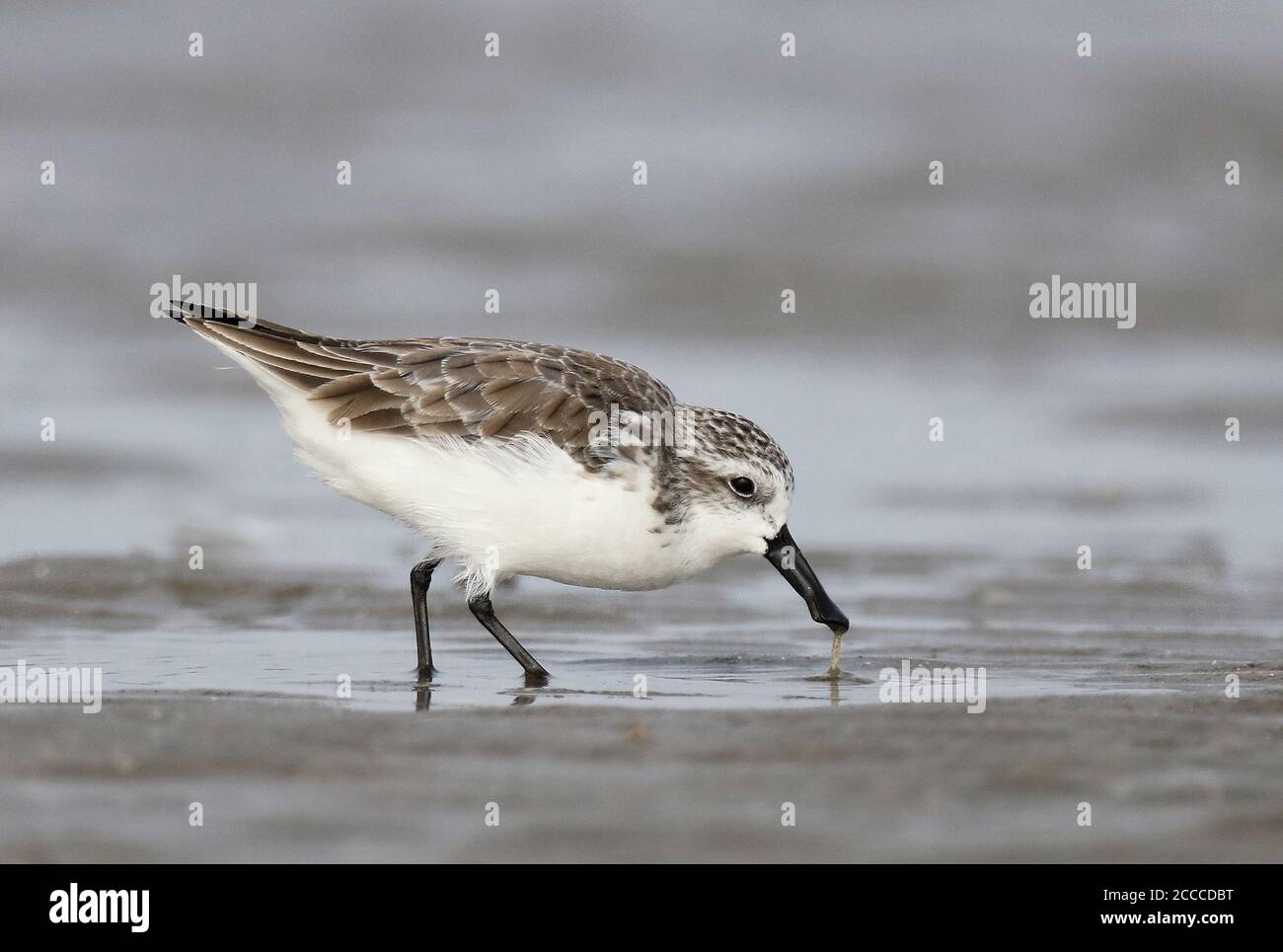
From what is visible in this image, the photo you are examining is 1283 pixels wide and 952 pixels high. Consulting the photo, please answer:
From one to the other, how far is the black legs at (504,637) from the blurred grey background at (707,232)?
9.01 ft

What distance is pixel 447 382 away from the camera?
7988 mm

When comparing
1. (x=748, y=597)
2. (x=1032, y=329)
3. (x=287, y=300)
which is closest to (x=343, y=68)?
(x=287, y=300)

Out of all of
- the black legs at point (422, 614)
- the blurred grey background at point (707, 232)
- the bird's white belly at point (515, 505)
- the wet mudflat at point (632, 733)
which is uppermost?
the blurred grey background at point (707, 232)

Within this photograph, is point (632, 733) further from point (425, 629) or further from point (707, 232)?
point (707, 232)

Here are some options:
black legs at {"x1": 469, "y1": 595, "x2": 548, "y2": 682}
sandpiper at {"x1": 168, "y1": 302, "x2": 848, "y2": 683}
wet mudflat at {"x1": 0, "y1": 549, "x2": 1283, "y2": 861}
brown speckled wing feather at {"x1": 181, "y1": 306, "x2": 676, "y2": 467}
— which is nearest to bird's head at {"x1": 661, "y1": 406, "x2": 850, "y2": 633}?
sandpiper at {"x1": 168, "y1": 302, "x2": 848, "y2": 683}

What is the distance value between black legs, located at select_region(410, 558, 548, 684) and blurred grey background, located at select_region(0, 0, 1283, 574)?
2506 millimetres

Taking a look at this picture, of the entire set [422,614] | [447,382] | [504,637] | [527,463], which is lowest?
[504,637]

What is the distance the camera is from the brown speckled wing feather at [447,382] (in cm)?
780

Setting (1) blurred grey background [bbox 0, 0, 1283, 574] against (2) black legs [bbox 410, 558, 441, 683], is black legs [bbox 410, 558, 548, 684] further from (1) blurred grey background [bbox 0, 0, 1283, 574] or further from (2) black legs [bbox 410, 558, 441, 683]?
(1) blurred grey background [bbox 0, 0, 1283, 574]

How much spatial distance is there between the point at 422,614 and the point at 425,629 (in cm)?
10

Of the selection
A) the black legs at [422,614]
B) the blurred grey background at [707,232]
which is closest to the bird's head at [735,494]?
the black legs at [422,614]

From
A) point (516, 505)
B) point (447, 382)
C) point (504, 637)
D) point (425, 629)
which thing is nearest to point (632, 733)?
point (516, 505)

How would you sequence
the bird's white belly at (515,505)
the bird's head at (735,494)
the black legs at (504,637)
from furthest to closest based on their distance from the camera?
the bird's head at (735,494) < the black legs at (504,637) < the bird's white belly at (515,505)

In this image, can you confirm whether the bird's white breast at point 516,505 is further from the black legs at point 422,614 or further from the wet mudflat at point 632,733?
the wet mudflat at point 632,733
